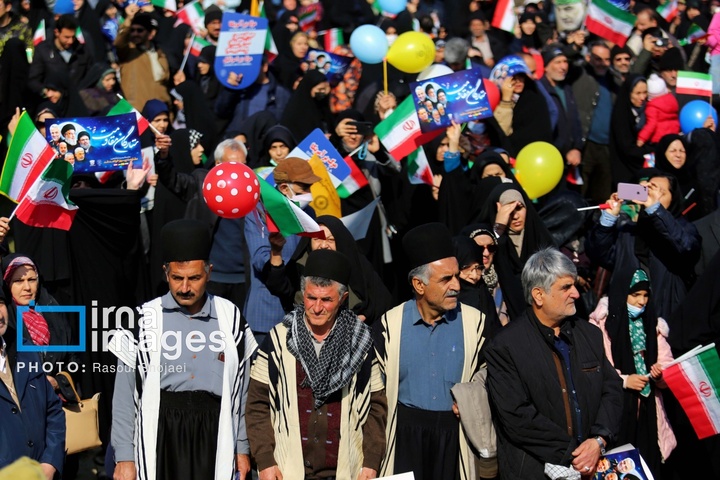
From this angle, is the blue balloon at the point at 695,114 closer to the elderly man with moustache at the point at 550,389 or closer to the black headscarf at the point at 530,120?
the black headscarf at the point at 530,120

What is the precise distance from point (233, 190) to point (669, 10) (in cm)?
1131

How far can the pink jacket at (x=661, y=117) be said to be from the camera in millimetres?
12188

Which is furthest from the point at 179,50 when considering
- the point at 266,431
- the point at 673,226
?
the point at 266,431

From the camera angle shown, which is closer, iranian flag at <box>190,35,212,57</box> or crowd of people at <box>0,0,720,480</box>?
crowd of people at <box>0,0,720,480</box>

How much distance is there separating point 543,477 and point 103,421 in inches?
144

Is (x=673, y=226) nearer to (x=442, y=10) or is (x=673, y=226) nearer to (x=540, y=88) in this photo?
(x=540, y=88)

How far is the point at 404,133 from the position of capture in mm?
10180

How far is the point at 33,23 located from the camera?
46.4 ft

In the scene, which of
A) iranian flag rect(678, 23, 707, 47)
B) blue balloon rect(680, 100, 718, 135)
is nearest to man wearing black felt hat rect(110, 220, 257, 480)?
blue balloon rect(680, 100, 718, 135)

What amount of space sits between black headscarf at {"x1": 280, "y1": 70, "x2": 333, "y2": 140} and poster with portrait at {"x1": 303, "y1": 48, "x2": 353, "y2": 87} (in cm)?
152

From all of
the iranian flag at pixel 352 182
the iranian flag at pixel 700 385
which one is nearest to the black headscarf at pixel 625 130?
the iranian flag at pixel 352 182

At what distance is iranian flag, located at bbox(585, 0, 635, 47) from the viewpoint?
1409 cm

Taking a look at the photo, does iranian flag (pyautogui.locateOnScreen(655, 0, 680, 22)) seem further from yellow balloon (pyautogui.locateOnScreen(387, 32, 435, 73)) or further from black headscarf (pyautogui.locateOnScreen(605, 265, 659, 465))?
black headscarf (pyautogui.locateOnScreen(605, 265, 659, 465))

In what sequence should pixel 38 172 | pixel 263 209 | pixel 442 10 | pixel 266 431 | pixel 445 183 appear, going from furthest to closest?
1. pixel 442 10
2. pixel 445 183
3. pixel 38 172
4. pixel 263 209
5. pixel 266 431
